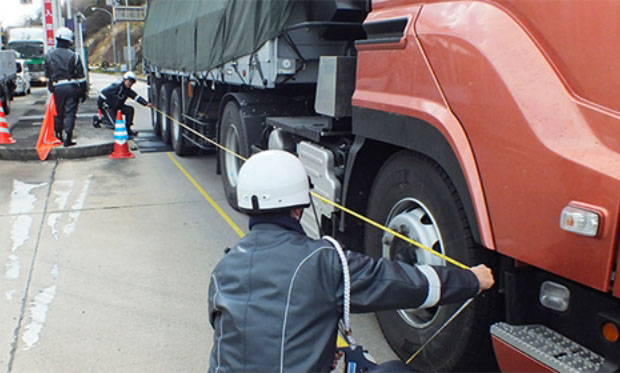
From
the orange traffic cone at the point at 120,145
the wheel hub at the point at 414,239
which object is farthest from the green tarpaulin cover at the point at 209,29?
the wheel hub at the point at 414,239

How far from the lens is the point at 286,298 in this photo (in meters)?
1.94

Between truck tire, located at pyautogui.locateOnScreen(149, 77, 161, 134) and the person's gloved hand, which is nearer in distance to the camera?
the person's gloved hand

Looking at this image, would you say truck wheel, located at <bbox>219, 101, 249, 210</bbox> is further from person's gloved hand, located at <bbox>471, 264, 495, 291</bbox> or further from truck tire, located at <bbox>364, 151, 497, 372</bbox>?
person's gloved hand, located at <bbox>471, 264, 495, 291</bbox>

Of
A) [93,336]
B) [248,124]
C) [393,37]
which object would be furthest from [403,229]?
[248,124]

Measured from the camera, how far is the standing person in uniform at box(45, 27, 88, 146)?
980 centimetres

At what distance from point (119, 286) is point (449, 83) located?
3.29 m

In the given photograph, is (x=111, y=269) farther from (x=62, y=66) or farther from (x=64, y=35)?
(x=64, y=35)

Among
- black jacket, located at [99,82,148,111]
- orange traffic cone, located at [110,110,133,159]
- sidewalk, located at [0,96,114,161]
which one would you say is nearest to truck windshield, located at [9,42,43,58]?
sidewalk, located at [0,96,114,161]

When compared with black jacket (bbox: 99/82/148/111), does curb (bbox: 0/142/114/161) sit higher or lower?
lower

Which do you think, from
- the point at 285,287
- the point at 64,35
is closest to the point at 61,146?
the point at 64,35

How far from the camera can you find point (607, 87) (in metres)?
1.98

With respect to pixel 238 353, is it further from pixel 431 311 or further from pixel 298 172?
pixel 431 311

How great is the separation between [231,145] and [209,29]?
1.54m

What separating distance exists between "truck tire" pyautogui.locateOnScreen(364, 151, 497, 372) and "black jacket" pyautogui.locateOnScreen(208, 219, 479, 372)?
72cm
